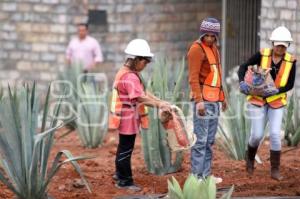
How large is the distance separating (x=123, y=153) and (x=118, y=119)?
0.35m

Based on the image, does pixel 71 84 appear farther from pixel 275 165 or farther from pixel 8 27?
pixel 275 165

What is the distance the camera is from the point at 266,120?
28.3ft

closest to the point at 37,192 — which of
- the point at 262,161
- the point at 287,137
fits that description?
the point at 262,161

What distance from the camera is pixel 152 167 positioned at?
8.94 meters

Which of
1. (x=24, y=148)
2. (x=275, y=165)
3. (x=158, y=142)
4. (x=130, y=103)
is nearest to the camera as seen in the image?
(x=24, y=148)

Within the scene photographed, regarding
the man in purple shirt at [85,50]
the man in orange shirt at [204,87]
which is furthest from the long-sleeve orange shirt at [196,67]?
the man in purple shirt at [85,50]

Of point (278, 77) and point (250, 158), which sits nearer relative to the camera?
point (278, 77)

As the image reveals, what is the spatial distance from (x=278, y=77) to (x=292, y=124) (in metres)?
2.04

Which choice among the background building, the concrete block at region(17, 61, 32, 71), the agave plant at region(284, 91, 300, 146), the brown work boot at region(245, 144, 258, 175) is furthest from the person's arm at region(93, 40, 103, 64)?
the brown work boot at region(245, 144, 258, 175)

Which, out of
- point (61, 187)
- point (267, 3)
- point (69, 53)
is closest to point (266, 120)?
point (61, 187)

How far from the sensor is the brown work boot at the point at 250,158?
8.77 m

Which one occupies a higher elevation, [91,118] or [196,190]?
[196,190]

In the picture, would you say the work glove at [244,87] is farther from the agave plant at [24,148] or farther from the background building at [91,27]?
the background building at [91,27]

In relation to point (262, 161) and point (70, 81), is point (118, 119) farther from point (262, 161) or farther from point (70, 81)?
point (70, 81)
